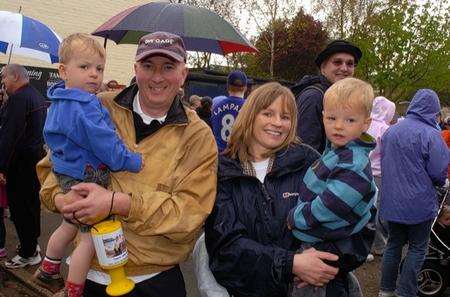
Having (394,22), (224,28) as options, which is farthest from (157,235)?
(394,22)

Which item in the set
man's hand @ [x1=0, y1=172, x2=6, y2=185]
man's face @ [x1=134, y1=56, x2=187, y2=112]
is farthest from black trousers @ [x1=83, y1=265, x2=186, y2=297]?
man's hand @ [x1=0, y1=172, x2=6, y2=185]

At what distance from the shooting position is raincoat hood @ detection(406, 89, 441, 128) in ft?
16.0

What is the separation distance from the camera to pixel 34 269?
5391mm

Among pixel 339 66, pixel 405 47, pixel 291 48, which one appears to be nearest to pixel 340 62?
pixel 339 66

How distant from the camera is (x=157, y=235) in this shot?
7.23ft

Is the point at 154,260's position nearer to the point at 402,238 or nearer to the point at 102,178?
the point at 102,178

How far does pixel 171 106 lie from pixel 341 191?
3.15ft

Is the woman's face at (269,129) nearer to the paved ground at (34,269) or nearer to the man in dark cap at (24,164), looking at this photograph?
the paved ground at (34,269)

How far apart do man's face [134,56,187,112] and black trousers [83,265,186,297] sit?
2.86 ft

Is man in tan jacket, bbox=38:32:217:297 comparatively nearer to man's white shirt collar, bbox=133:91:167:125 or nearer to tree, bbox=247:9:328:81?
man's white shirt collar, bbox=133:91:167:125

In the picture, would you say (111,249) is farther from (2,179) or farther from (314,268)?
(2,179)

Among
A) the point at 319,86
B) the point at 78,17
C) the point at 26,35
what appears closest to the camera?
the point at 319,86

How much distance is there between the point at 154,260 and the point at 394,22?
2503 centimetres

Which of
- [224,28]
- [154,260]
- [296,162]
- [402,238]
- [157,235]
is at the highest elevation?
[224,28]
